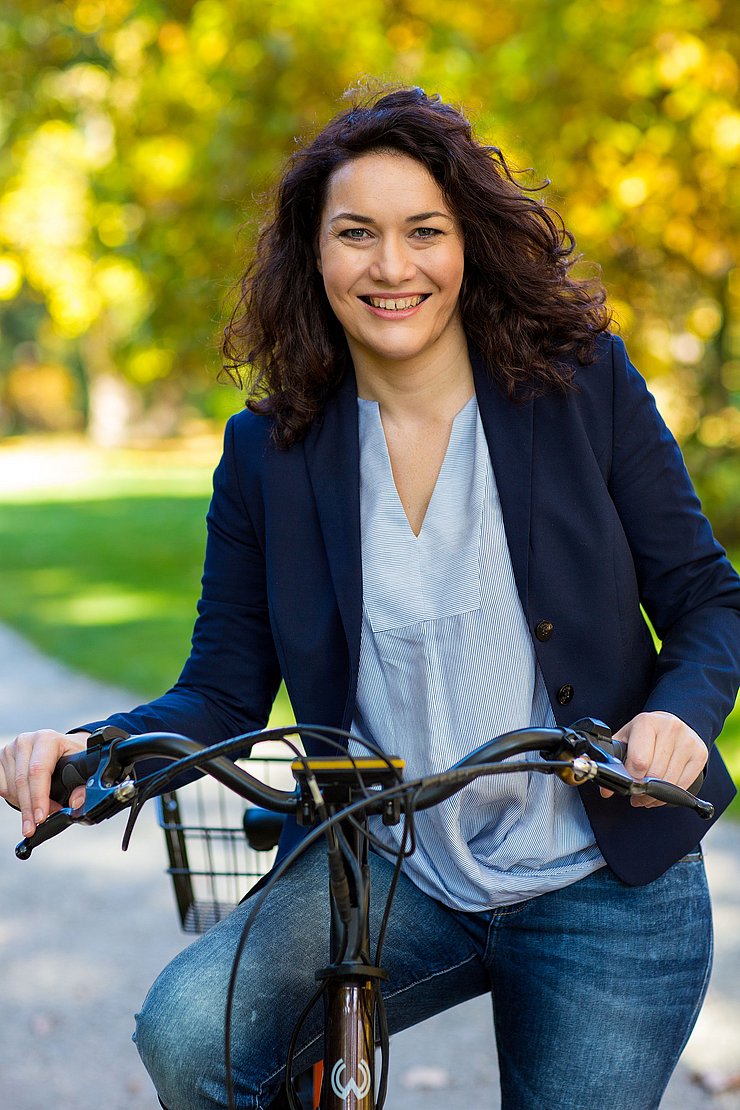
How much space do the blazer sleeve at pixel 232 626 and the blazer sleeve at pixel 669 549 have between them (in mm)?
661

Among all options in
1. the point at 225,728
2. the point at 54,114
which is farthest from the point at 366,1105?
the point at 54,114

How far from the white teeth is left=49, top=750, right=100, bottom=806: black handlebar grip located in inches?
35.7

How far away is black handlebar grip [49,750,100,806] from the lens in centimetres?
196

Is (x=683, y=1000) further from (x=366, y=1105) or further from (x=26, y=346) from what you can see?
(x=26, y=346)

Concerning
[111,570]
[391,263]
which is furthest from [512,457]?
→ [111,570]

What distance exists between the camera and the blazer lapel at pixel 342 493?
2320 millimetres

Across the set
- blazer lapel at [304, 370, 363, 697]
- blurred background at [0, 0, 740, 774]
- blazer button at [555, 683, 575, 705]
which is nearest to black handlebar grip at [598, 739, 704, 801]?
blazer button at [555, 683, 575, 705]

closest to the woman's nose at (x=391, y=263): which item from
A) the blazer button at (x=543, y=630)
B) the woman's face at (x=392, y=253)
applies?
the woman's face at (x=392, y=253)

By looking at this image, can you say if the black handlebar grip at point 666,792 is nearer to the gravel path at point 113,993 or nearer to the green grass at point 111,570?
the gravel path at point 113,993

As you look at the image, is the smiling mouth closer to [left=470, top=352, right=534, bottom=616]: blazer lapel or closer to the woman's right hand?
[left=470, top=352, right=534, bottom=616]: blazer lapel

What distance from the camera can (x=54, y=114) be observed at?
1082 centimetres

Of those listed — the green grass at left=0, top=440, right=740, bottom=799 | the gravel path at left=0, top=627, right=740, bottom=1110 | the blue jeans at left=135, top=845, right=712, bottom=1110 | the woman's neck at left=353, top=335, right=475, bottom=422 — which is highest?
the woman's neck at left=353, top=335, right=475, bottom=422

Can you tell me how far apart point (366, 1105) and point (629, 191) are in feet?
25.9

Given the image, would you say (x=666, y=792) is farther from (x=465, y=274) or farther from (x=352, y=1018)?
(x=465, y=274)
